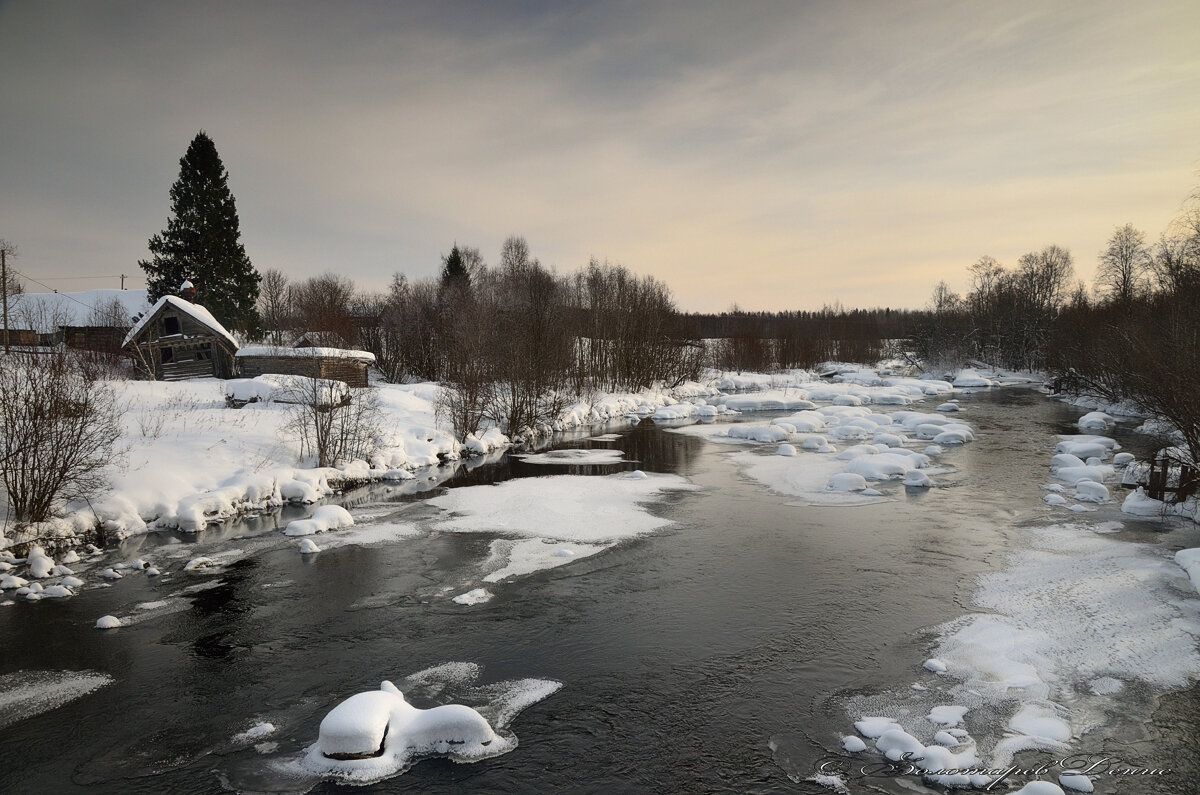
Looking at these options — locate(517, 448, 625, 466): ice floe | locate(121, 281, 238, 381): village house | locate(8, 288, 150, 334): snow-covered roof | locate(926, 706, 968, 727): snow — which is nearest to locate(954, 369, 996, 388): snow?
locate(517, 448, 625, 466): ice floe

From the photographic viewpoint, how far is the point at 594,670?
23.0ft

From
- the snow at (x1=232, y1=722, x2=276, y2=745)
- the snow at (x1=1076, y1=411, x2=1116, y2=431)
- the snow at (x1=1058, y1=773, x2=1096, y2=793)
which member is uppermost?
the snow at (x1=1076, y1=411, x2=1116, y2=431)

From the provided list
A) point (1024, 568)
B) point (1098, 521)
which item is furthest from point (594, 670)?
point (1098, 521)

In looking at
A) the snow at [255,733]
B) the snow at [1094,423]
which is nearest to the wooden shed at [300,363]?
the snow at [255,733]

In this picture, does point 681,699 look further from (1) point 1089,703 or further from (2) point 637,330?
(2) point 637,330

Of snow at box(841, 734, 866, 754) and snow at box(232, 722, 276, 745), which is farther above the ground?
snow at box(232, 722, 276, 745)

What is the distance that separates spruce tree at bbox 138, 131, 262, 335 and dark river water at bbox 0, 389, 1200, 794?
34302mm

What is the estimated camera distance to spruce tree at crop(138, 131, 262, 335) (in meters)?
41.3

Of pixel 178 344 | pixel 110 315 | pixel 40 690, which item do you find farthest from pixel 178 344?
pixel 40 690

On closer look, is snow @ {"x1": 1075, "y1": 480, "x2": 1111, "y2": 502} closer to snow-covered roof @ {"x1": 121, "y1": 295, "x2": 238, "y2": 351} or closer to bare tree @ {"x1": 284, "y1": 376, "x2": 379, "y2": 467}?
bare tree @ {"x1": 284, "y1": 376, "x2": 379, "y2": 467}

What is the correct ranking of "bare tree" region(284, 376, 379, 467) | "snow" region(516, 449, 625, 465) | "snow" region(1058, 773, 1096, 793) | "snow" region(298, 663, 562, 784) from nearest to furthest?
"snow" region(1058, 773, 1096, 793) < "snow" region(298, 663, 562, 784) < "bare tree" region(284, 376, 379, 467) < "snow" region(516, 449, 625, 465)

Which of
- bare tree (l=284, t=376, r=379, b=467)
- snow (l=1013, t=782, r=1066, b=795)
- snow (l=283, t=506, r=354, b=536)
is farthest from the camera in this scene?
bare tree (l=284, t=376, r=379, b=467)

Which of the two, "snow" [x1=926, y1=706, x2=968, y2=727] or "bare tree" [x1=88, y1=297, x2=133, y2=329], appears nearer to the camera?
"snow" [x1=926, y1=706, x2=968, y2=727]

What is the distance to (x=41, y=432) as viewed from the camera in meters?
11.3
